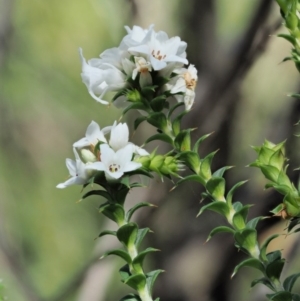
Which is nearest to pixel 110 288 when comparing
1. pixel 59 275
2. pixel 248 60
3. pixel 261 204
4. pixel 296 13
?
pixel 59 275

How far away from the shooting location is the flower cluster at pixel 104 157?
0.51m

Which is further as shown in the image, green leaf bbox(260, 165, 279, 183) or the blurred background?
the blurred background

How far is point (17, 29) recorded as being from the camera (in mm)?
1246

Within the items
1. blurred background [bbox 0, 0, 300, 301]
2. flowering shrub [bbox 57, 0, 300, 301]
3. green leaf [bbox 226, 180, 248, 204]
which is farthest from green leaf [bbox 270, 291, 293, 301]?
blurred background [bbox 0, 0, 300, 301]

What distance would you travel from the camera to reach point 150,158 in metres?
0.55

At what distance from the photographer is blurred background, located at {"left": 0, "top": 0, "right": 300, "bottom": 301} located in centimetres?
123

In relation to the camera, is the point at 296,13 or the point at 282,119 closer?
the point at 296,13

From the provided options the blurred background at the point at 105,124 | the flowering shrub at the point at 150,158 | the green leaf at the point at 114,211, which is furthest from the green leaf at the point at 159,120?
the blurred background at the point at 105,124

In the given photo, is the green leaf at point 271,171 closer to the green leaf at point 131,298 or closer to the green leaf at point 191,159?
the green leaf at point 191,159

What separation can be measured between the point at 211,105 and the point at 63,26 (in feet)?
1.41

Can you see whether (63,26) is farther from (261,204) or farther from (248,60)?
(261,204)

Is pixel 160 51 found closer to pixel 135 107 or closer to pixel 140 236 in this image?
pixel 135 107

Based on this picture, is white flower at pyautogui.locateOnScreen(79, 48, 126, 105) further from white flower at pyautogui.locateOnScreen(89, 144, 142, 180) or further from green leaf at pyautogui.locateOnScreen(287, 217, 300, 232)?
green leaf at pyautogui.locateOnScreen(287, 217, 300, 232)

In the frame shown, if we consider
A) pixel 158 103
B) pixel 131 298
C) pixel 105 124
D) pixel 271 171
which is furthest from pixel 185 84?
pixel 105 124
